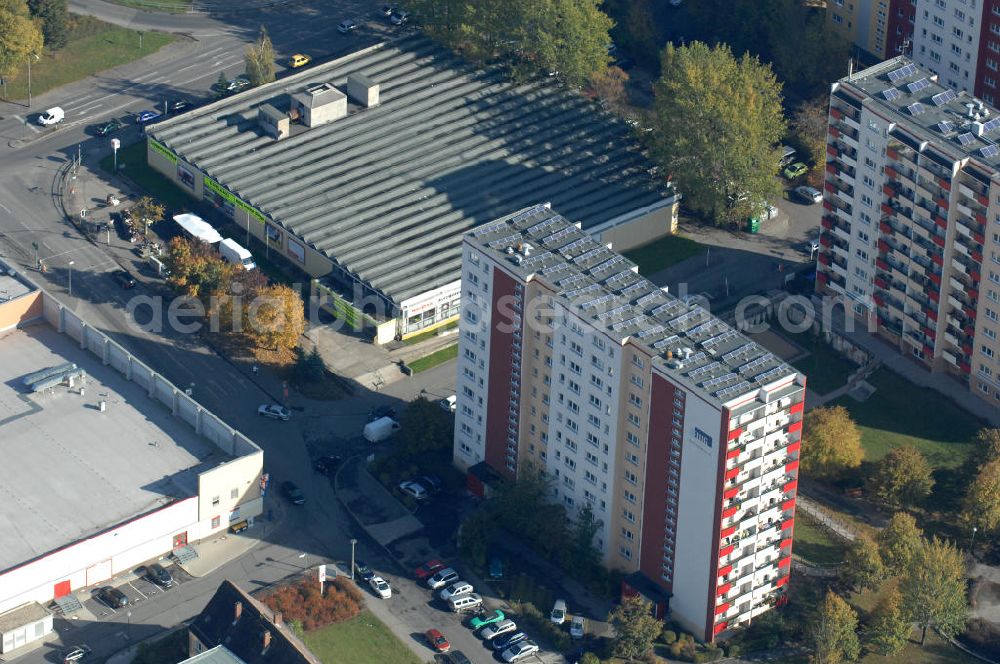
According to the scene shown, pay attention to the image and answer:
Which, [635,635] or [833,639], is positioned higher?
[833,639]

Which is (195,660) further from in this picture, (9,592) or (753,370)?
(753,370)

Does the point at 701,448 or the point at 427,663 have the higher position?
the point at 701,448

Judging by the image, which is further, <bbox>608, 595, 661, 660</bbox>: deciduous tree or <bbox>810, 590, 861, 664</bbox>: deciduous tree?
<bbox>608, 595, 661, 660</bbox>: deciduous tree

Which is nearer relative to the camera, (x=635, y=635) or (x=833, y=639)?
(x=833, y=639)

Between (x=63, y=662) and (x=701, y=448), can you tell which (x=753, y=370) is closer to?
(x=701, y=448)

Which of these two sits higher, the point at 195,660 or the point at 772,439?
the point at 772,439

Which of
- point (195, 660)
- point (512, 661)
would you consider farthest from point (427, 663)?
point (195, 660)

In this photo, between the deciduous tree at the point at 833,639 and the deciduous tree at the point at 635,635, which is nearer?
the deciduous tree at the point at 833,639

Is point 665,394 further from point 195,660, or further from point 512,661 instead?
point 195,660

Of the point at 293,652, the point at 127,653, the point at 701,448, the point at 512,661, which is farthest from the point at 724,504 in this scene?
the point at 127,653
